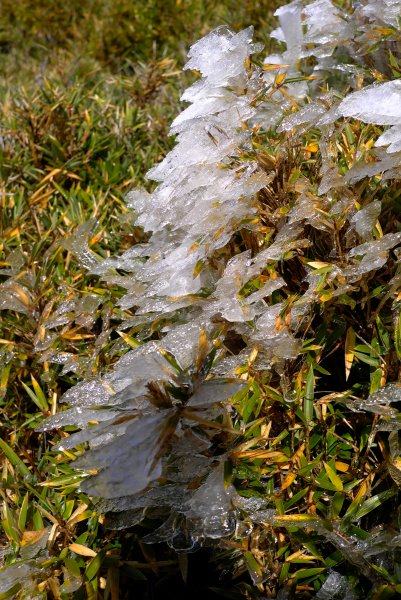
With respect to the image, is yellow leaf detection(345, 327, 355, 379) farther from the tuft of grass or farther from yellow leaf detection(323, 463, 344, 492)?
the tuft of grass

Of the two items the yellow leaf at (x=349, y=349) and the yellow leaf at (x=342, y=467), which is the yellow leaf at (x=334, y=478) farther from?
the yellow leaf at (x=349, y=349)

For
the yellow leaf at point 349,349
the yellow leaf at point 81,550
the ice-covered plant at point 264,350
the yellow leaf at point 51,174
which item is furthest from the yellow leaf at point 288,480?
the yellow leaf at point 51,174

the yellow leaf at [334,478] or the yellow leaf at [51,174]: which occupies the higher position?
the yellow leaf at [51,174]

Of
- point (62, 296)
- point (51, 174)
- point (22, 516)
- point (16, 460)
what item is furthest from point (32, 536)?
point (51, 174)

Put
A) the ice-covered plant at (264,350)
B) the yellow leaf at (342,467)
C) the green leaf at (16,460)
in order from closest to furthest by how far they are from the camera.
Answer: the ice-covered plant at (264,350) < the yellow leaf at (342,467) < the green leaf at (16,460)

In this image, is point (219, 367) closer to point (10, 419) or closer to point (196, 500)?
point (196, 500)

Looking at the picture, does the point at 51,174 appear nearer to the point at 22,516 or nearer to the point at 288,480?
the point at 22,516

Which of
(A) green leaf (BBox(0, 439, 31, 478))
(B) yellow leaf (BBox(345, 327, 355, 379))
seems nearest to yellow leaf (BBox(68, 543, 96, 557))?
(A) green leaf (BBox(0, 439, 31, 478))

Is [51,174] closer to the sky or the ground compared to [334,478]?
closer to the sky
